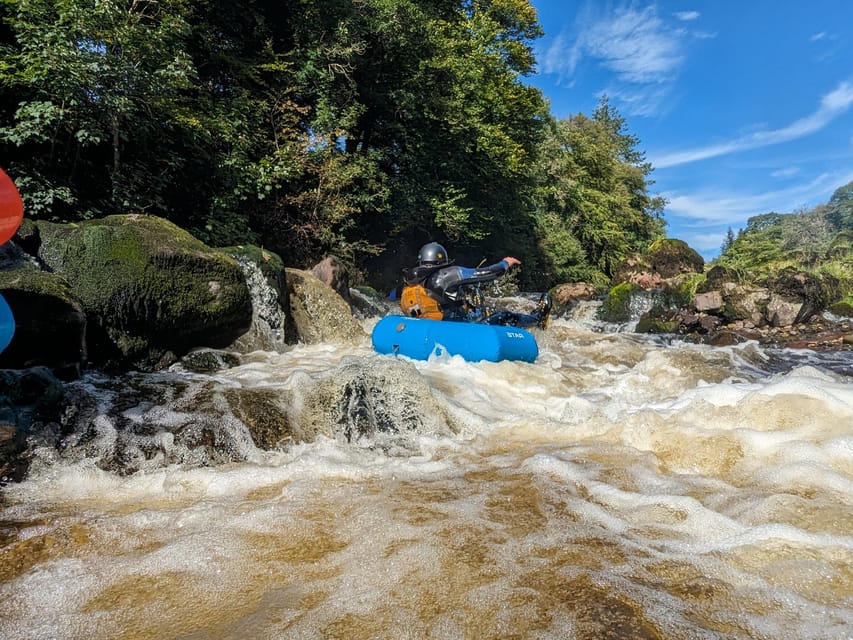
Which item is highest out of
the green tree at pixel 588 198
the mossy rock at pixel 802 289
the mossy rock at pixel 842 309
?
the green tree at pixel 588 198

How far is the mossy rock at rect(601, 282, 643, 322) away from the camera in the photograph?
13717 mm

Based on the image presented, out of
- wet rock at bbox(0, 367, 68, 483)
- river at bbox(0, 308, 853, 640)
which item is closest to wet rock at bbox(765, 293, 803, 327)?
river at bbox(0, 308, 853, 640)

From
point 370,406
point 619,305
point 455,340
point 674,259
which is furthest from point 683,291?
point 370,406

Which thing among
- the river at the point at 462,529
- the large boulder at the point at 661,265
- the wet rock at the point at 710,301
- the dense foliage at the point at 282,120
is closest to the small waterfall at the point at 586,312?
the large boulder at the point at 661,265

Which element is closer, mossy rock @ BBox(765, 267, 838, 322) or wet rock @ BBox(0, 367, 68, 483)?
wet rock @ BBox(0, 367, 68, 483)

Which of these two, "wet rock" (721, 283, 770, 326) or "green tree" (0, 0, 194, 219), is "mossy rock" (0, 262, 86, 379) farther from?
"wet rock" (721, 283, 770, 326)

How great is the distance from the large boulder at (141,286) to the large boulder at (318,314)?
63.3 inches

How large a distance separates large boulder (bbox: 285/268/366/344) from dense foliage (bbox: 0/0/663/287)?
103 inches

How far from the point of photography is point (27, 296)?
12.9ft

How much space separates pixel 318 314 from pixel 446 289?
2278 mm

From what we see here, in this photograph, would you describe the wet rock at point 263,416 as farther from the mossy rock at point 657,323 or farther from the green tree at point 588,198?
the green tree at point 588,198

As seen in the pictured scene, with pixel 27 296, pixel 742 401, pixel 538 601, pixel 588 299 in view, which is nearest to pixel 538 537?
pixel 538 601

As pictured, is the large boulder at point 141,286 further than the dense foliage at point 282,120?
No

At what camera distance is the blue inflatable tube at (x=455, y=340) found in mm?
5414
